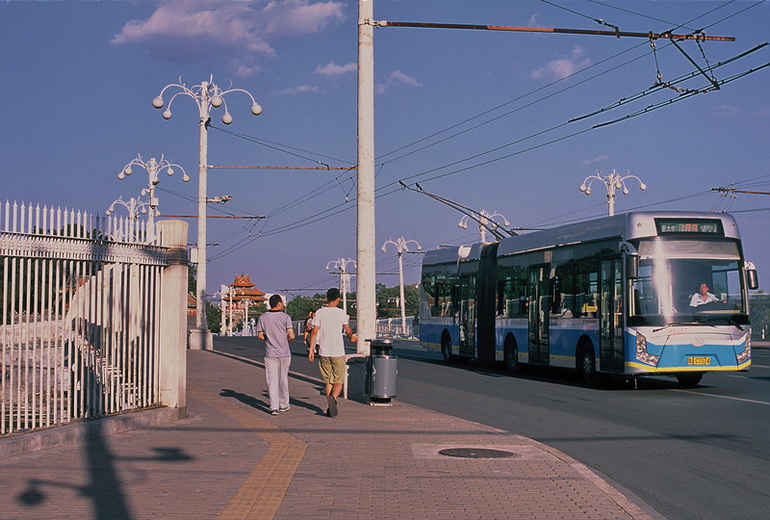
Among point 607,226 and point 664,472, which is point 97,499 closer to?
point 664,472

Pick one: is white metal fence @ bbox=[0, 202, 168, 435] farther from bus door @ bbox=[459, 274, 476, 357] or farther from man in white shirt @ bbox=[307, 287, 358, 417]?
bus door @ bbox=[459, 274, 476, 357]

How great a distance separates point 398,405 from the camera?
1591 cm

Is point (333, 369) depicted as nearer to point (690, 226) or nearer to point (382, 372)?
point (382, 372)

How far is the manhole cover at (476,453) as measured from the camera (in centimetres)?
1020

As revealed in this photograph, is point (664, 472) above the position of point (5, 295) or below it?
below

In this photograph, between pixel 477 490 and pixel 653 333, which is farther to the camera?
pixel 653 333

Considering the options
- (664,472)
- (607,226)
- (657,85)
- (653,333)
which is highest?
(657,85)

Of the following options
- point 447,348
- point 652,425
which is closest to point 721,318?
point 652,425

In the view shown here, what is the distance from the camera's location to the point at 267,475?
8852 mm

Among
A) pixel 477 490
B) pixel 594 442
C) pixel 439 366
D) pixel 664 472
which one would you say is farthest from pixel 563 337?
pixel 477 490

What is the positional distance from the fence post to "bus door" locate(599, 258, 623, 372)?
30.8 ft

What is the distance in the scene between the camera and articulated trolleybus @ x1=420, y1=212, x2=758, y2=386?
61.0 feet

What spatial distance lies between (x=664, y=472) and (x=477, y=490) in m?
2.50

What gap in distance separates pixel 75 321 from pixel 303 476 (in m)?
3.64
